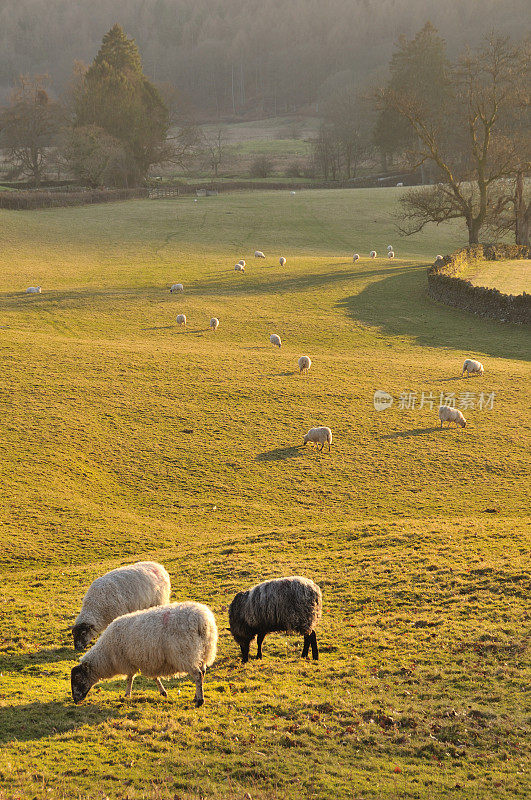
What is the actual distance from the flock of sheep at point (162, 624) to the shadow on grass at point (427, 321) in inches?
1064

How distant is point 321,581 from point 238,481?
667 centimetres

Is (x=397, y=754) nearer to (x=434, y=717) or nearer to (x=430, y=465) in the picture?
(x=434, y=717)

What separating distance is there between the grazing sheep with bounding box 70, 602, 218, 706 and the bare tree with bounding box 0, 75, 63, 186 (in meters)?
96.0

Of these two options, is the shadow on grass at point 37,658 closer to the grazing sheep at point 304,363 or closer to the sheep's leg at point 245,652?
the sheep's leg at point 245,652

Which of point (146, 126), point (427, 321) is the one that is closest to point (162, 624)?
point (427, 321)

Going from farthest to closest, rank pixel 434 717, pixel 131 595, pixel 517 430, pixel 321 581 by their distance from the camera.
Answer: pixel 517 430
pixel 321 581
pixel 131 595
pixel 434 717

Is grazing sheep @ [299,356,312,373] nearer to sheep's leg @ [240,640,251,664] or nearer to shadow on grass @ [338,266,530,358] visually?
shadow on grass @ [338,266,530,358]

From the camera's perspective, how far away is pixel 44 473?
789 inches

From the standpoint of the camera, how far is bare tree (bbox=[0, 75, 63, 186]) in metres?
97.6

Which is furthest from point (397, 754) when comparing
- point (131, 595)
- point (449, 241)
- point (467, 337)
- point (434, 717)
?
point (449, 241)

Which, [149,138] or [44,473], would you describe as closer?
[44,473]

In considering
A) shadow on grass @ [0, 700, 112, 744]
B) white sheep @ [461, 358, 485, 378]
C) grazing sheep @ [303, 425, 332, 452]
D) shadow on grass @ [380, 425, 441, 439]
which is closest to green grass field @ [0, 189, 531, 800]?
shadow on grass @ [0, 700, 112, 744]

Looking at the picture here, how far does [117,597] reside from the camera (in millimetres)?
11758

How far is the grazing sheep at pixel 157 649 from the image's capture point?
966 cm
